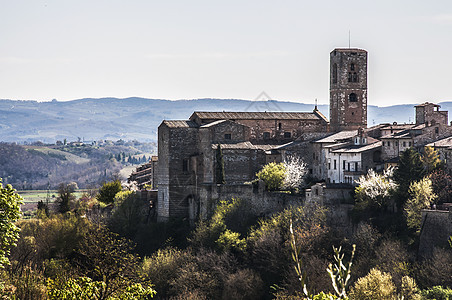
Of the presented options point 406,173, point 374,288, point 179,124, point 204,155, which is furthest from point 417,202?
point 179,124

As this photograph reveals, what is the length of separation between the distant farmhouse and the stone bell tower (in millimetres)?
101

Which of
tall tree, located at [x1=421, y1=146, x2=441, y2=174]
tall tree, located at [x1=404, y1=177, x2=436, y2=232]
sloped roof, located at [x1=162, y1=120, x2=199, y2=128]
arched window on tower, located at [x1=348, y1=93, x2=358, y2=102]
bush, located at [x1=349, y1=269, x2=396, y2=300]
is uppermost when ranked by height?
arched window on tower, located at [x1=348, y1=93, x2=358, y2=102]

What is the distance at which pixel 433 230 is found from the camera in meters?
46.0

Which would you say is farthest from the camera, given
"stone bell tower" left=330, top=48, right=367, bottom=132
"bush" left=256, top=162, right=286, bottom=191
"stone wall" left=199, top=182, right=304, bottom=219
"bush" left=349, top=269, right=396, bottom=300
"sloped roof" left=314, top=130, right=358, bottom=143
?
"stone bell tower" left=330, top=48, right=367, bottom=132

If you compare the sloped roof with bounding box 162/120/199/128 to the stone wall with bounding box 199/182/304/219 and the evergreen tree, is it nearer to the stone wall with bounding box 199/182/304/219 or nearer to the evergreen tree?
the evergreen tree

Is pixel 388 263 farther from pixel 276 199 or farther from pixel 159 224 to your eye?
pixel 159 224

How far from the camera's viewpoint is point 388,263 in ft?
147

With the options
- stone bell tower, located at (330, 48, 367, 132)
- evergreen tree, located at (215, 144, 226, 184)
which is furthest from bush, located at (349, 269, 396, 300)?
stone bell tower, located at (330, 48, 367, 132)

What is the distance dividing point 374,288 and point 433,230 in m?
7.42

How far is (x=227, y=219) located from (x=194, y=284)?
7.81 meters

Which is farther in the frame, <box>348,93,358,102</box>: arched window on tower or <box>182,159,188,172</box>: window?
<box>348,93,358,102</box>: arched window on tower

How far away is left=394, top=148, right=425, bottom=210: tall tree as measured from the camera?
1972 inches

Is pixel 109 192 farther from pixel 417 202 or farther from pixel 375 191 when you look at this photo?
pixel 417 202

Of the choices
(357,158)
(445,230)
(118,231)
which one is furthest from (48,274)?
(445,230)
